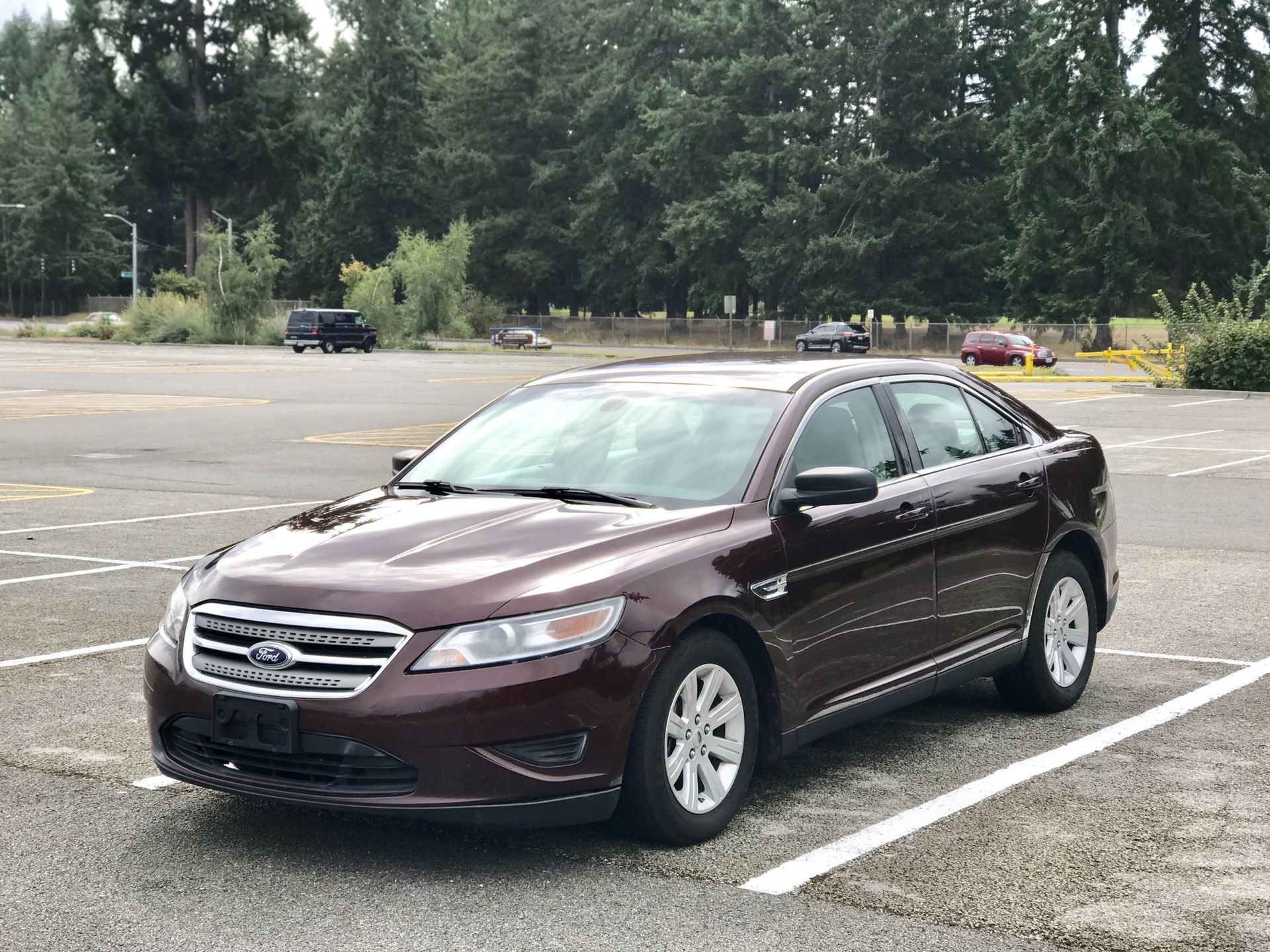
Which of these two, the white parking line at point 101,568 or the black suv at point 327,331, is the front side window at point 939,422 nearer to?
the white parking line at point 101,568

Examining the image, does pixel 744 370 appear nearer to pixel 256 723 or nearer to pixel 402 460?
pixel 402 460

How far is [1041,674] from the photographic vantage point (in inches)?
268

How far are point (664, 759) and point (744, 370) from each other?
2008mm

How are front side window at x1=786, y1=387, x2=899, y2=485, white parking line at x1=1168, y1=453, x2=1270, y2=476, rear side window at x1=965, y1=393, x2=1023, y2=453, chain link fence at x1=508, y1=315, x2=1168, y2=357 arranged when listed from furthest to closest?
chain link fence at x1=508, y1=315, x2=1168, y2=357 < white parking line at x1=1168, y1=453, x2=1270, y2=476 < rear side window at x1=965, y1=393, x2=1023, y2=453 < front side window at x1=786, y1=387, x2=899, y2=485

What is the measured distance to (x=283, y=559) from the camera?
510 cm

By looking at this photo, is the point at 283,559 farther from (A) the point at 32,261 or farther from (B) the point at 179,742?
(A) the point at 32,261

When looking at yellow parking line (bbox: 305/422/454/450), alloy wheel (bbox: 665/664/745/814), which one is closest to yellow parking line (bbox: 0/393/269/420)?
yellow parking line (bbox: 305/422/454/450)

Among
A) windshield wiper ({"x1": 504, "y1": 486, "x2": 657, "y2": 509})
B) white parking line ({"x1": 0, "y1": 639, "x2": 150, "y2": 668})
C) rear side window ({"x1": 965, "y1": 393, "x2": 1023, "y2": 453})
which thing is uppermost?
rear side window ({"x1": 965, "y1": 393, "x2": 1023, "y2": 453})

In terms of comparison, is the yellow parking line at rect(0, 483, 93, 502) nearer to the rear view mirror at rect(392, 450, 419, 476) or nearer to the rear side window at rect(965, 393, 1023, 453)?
the rear view mirror at rect(392, 450, 419, 476)

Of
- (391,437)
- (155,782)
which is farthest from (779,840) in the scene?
(391,437)

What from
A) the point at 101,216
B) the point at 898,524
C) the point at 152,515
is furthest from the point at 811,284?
the point at 898,524

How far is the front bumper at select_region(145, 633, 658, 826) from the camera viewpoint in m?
4.57

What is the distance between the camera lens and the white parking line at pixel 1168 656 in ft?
26.4

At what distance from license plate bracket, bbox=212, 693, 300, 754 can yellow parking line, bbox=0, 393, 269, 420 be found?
2376cm
